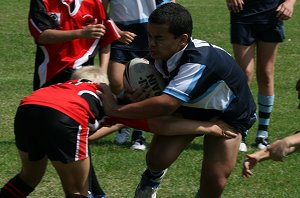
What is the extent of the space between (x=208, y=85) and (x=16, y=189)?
138 cm

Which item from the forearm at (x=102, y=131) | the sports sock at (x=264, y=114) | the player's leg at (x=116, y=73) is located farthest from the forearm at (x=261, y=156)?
the sports sock at (x=264, y=114)

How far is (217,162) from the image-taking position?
5871mm

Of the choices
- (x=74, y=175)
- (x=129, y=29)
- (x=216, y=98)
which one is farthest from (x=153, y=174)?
(x=129, y=29)

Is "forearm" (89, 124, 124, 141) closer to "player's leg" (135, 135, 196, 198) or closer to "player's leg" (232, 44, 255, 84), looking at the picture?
A: "player's leg" (135, 135, 196, 198)

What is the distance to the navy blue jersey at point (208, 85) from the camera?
5547 millimetres

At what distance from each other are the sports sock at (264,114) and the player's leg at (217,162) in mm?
2404

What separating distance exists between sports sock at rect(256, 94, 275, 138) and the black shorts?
3.25 meters

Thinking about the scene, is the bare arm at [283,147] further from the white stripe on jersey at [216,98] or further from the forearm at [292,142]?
the white stripe on jersey at [216,98]

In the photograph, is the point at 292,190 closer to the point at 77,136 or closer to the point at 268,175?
the point at 268,175

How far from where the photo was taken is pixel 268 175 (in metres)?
7.35

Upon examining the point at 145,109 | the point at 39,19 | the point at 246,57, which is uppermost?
the point at 39,19

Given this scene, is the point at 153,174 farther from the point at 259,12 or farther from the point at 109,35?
the point at 259,12

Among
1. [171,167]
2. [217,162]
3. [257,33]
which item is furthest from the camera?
[257,33]

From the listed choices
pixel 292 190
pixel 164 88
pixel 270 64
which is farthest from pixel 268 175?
pixel 164 88
